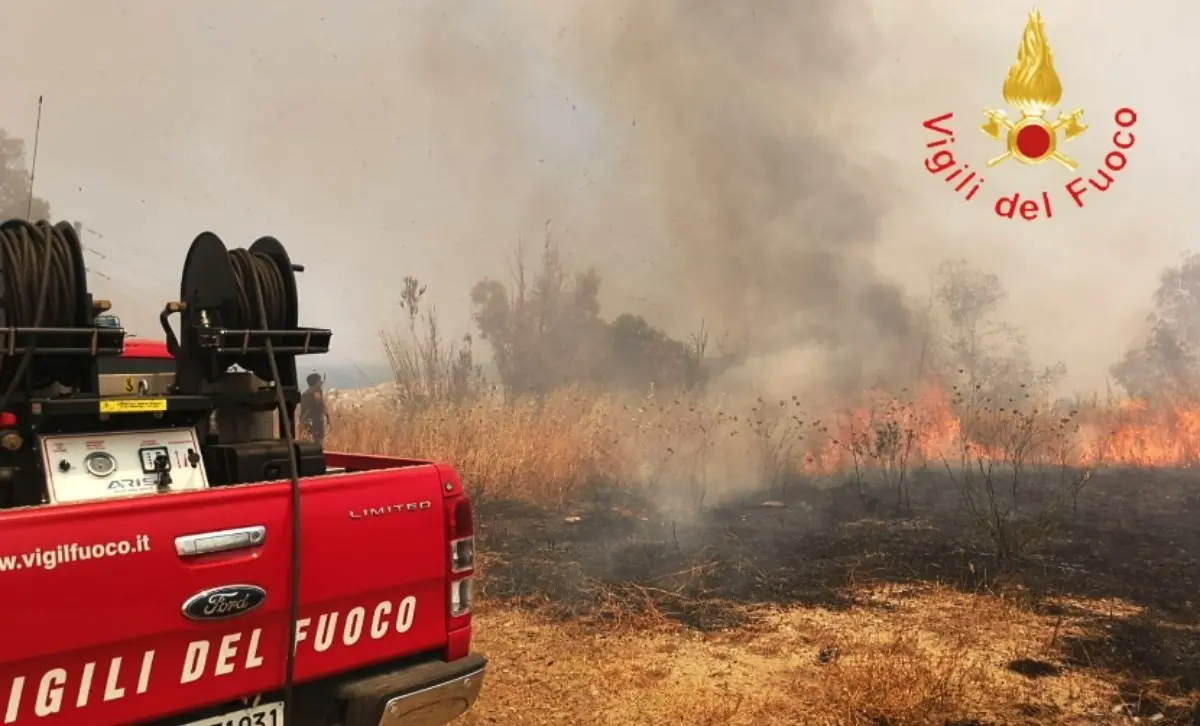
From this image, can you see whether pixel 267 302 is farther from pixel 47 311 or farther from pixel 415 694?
pixel 415 694

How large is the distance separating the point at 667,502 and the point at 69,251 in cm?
662

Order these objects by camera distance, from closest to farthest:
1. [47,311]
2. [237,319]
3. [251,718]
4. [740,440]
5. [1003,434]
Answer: [251,718] → [47,311] → [237,319] → [740,440] → [1003,434]

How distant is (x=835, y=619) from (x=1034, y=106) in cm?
854

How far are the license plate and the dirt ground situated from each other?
1769 millimetres

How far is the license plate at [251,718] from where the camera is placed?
210 cm

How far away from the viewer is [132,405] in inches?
94.2

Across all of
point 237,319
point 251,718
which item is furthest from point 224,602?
point 237,319

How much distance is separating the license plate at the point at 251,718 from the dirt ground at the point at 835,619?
177 cm

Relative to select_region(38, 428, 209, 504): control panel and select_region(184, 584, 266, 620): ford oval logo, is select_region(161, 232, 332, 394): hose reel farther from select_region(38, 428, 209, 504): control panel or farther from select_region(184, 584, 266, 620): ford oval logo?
select_region(184, 584, 266, 620): ford oval logo

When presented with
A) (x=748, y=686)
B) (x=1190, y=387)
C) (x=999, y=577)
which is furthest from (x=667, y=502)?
(x=1190, y=387)

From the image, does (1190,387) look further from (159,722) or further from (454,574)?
(159,722)

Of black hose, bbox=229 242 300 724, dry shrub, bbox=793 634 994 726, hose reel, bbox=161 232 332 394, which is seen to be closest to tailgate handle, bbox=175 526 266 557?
black hose, bbox=229 242 300 724

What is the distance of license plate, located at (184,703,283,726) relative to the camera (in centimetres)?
210

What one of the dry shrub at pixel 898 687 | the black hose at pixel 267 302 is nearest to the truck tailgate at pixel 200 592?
the black hose at pixel 267 302
